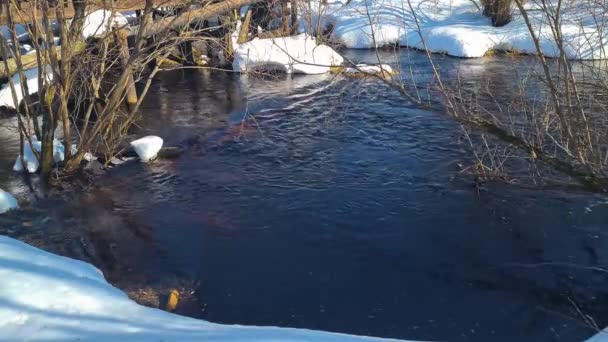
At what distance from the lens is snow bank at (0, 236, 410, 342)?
12.4 ft

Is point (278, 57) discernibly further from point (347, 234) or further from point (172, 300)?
point (172, 300)

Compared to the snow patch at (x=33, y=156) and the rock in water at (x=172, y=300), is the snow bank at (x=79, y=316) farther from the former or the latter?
the snow patch at (x=33, y=156)

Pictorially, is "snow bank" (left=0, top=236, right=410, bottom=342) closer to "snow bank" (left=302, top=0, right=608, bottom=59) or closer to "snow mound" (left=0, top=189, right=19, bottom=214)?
"snow mound" (left=0, top=189, right=19, bottom=214)

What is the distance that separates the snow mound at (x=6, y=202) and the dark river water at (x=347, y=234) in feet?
0.69

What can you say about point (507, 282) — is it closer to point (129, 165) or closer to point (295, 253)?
point (295, 253)

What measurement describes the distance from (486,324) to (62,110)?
5.79 meters

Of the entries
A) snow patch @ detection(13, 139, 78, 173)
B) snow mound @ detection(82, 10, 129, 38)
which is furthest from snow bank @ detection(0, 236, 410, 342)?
snow patch @ detection(13, 139, 78, 173)

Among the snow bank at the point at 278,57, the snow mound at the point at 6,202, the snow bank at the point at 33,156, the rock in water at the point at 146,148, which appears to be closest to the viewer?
the snow mound at the point at 6,202

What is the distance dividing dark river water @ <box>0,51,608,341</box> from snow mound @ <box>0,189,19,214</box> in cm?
21

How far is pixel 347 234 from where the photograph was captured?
668cm

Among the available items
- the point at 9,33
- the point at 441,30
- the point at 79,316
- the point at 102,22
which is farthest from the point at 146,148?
the point at 441,30

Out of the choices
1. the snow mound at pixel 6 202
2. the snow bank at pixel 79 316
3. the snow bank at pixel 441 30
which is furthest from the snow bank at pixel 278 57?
the snow bank at pixel 79 316

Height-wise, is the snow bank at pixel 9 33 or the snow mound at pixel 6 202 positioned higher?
the snow bank at pixel 9 33

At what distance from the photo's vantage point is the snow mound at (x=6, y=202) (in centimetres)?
734
